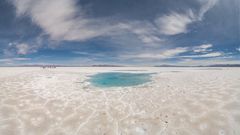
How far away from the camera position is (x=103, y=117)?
608cm

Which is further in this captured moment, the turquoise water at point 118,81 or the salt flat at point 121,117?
the turquoise water at point 118,81

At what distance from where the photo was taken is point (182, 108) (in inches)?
265

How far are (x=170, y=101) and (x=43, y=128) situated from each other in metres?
6.42

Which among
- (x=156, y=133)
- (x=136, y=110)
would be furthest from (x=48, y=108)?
(x=156, y=133)

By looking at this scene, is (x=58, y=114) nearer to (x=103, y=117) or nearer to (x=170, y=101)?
(x=103, y=117)

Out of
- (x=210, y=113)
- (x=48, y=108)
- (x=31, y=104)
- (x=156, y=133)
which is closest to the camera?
(x=156, y=133)

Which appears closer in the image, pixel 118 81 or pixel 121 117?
pixel 121 117

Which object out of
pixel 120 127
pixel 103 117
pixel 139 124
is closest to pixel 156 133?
pixel 139 124

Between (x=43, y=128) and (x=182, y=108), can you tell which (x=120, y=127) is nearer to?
(x=43, y=128)

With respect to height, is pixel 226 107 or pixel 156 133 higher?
pixel 226 107

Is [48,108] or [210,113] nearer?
[210,113]

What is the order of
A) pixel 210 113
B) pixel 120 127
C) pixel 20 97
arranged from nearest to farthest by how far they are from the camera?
pixel 120 127
pixel 210 113
pixel 20 97

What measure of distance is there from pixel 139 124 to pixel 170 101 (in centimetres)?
320

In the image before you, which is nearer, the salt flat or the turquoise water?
the salt flat
